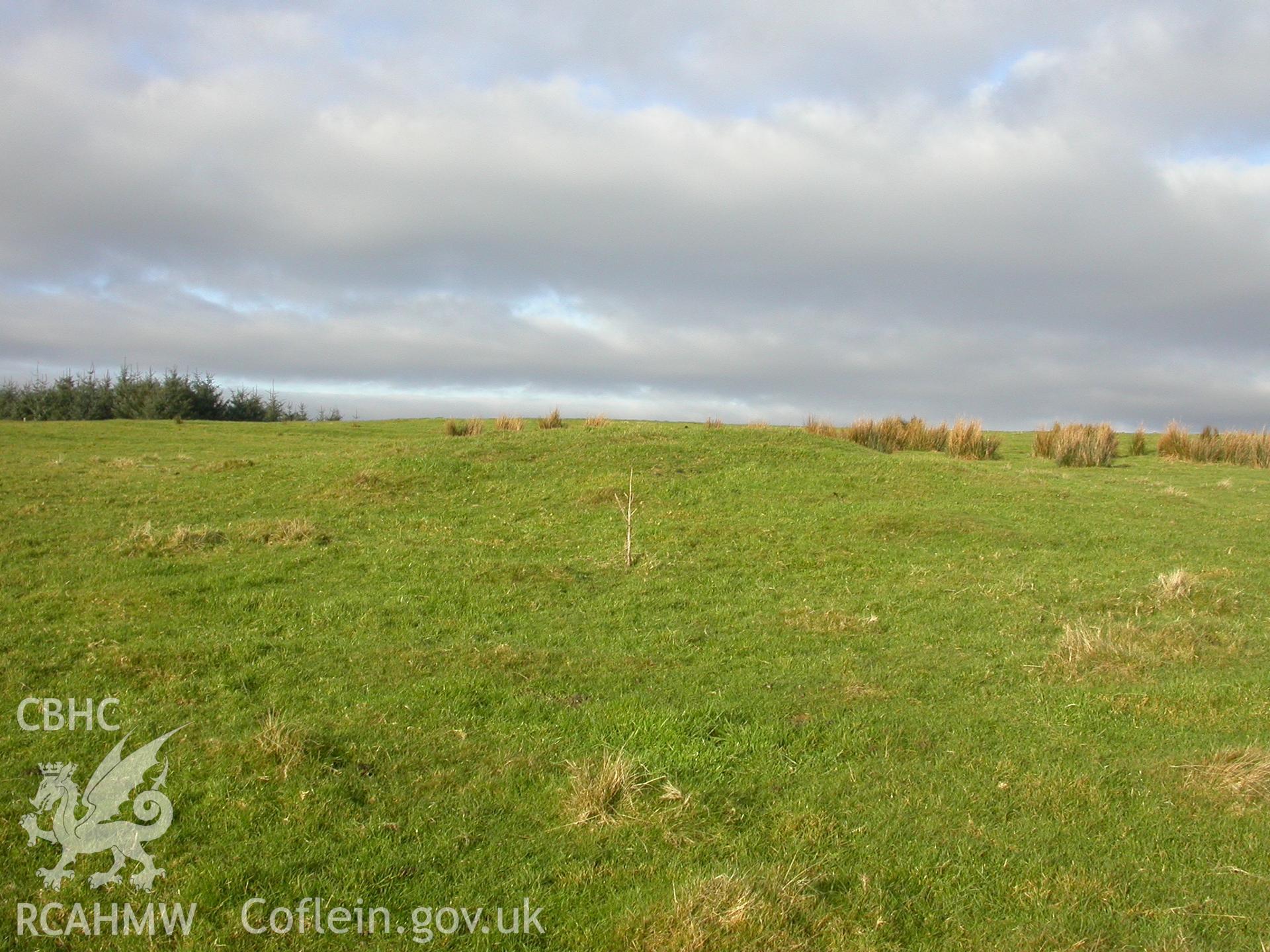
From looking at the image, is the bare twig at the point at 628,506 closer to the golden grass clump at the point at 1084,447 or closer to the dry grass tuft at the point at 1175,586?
the dry grass tuft at the point at 1175,586

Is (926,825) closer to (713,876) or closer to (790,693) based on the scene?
(713,876)

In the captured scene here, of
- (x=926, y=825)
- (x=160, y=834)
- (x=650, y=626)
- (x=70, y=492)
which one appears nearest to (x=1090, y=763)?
(x=926, y=825)

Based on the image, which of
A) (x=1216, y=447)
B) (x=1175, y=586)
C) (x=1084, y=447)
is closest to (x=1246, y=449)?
(x=1216, y=447)

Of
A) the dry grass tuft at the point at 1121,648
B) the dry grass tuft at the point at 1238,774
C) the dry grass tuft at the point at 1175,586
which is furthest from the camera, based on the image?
the dry grass tuft at the point at 1175,586

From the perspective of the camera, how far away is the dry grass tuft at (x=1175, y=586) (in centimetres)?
1225

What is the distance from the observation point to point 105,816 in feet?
18.4

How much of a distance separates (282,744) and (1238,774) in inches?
281

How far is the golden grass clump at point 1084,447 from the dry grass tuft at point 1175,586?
20700mm

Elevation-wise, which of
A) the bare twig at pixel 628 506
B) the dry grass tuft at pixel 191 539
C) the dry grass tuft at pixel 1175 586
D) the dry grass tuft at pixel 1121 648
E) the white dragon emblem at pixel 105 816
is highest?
the bare twig at pixel 628 506

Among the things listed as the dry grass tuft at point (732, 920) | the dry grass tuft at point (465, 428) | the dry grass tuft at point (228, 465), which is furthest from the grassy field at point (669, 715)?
the dry grass tuft at point (465, 428)

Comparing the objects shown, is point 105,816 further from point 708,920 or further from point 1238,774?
point 1238,774

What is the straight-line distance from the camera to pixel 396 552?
1402 cm

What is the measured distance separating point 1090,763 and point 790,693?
2617 millimetres

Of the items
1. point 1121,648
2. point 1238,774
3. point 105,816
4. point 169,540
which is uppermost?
point 169,540
